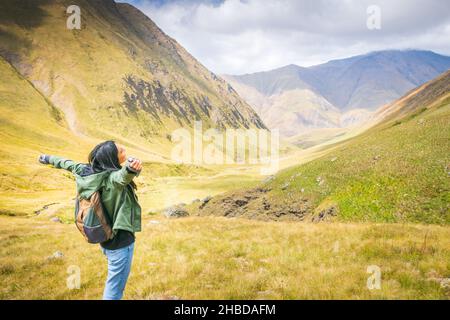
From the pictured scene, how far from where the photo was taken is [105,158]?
7.16 m

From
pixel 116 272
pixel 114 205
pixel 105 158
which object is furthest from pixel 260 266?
pixel 105 158

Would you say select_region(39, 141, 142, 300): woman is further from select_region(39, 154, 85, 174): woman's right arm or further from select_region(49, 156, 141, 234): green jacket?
select_region(39, 154, 85, 174): woman's right arm

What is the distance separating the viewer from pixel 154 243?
15.0 meters

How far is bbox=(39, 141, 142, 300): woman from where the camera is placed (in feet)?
22.7

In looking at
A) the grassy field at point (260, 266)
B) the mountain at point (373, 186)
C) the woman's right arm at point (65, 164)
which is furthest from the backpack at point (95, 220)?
the mountain at point (373, 186)

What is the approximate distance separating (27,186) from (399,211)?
78.5 meters

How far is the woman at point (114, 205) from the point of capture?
22.7 feet

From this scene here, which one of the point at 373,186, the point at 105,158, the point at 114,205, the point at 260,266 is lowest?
the point at 260,266

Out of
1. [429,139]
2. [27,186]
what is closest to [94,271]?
[429,139]

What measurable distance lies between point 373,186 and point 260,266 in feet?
47.6

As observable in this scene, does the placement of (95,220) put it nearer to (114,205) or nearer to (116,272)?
(114,205)

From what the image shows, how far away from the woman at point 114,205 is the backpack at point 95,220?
0.12 m

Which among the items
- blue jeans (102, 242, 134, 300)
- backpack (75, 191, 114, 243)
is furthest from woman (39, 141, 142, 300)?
backpack (75, 191, 114, 243)
